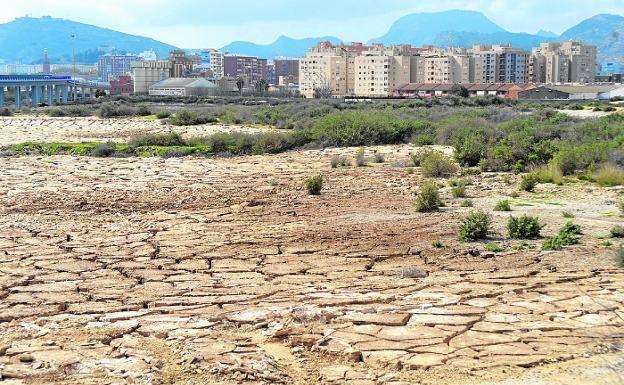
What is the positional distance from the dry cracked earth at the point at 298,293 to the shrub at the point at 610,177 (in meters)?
1.01

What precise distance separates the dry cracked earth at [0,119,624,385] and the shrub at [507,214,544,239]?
0.44m

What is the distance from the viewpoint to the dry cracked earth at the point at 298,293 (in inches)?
305

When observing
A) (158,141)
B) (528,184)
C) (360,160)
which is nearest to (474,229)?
(528,184)

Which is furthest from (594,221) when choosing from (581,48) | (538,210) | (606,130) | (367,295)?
(581,48)

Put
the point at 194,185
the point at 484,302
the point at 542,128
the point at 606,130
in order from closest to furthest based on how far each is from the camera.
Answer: the point at 484,302, the point at 194,185, the point at 606,130, the point at 542,128

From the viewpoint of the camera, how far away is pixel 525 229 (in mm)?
13273

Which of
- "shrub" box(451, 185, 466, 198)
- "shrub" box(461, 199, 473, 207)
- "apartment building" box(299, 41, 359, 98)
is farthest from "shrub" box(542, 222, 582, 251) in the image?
"apartment building" box(299, 41, 359, 98)

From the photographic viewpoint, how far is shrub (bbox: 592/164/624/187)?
63.7 ft

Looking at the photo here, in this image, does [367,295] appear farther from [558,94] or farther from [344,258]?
[558,94]

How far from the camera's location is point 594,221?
1452 centimetres

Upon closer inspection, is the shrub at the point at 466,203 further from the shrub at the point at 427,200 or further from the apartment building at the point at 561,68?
the apartment building at the point at 561,68

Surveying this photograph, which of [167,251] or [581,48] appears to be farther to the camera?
[581,48]

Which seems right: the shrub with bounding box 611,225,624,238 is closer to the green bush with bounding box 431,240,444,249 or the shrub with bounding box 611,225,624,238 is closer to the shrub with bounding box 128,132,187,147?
the green bush with bounding box 431,240,444,249

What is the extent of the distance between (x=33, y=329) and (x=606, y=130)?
22.2 metres
